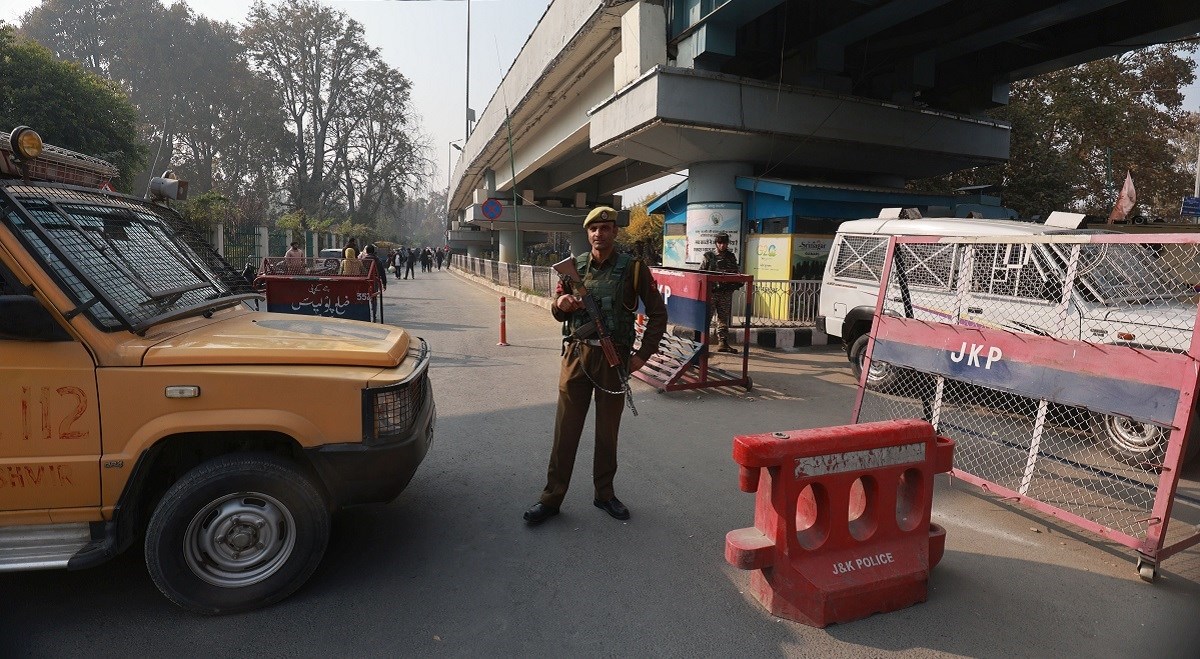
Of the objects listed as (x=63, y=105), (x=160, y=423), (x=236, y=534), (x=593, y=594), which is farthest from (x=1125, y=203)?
(x=63, y=105)

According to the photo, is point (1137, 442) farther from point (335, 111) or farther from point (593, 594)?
point (335, 111)

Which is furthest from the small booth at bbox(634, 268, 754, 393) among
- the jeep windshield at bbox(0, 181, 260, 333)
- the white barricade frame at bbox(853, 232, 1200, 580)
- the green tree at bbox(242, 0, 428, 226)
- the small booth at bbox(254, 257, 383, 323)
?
the green tree at bbox(242, 0, 428, 226)

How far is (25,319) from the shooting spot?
252 cm

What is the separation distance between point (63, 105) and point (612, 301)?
24963 millimetres

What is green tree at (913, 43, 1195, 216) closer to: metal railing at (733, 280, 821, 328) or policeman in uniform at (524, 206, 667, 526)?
metal railing at (733, 280, 821, 328)

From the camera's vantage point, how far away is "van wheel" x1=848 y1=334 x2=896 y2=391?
681cm

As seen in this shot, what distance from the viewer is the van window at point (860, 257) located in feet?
26.8

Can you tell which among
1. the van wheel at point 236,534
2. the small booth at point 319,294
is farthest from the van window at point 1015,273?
the small booth at point 319,294

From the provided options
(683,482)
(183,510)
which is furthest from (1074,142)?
(183,510)

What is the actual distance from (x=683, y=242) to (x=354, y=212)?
47.5 meters

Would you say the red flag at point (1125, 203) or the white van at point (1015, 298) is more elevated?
the red flag at point (1125, 203)

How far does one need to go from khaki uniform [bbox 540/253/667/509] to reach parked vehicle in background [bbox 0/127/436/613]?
100 centimetres

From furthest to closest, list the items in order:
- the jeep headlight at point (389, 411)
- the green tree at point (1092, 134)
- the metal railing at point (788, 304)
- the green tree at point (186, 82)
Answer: the green tree at point (186, 82) < the green tree at point (1092, 134) < the metal railing at point (788, 304) < the jeep headlight at point (389, 411)

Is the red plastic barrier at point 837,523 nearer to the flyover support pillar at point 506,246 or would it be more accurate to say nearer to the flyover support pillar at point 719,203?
the flyover support pillar at point 719,203
